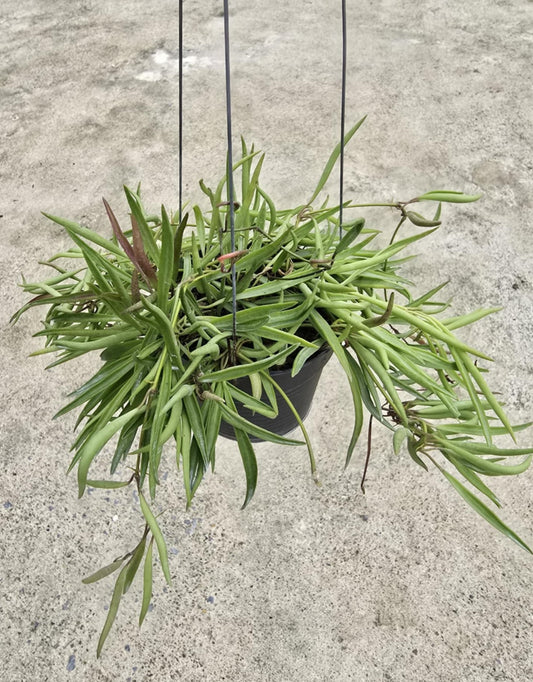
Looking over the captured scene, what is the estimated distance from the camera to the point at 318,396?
5.04 feet

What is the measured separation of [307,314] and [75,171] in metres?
1.64

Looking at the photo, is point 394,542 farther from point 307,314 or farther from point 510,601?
point 307,314

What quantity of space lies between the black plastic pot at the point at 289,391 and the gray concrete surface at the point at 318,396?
37 centimetres

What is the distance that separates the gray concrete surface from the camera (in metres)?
1.14

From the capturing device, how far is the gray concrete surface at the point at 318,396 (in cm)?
114

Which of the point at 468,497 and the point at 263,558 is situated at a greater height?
the point at 468,497

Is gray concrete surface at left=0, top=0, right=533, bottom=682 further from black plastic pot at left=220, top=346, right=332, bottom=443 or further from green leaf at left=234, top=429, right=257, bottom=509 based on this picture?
green leaf at left=234, top=429, right=257, bottom=509

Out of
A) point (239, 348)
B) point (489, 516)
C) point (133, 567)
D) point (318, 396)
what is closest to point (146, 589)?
point (133, 567)

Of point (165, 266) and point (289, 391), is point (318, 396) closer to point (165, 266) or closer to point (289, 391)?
point (289, 391)

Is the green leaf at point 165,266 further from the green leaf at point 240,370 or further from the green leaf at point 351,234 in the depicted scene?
the green leaf at point 351,234

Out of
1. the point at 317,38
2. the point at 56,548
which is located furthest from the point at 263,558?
the point at 317,38

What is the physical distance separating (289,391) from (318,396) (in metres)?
0.64

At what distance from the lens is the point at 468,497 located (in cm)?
79

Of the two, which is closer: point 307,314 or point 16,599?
point 307,314
